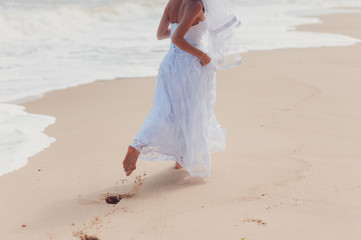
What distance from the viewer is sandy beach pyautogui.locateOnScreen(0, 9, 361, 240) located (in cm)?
312

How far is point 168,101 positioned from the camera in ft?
12.1

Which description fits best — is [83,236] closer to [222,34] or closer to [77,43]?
[222,34]

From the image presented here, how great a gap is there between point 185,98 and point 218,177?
72 centimetres

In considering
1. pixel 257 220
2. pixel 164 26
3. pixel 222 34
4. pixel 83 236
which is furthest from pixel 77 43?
pixel 257 220

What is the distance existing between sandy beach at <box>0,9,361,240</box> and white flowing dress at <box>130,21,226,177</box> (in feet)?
0.85

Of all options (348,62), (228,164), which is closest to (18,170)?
(228,164)

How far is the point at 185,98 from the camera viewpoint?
146 inches

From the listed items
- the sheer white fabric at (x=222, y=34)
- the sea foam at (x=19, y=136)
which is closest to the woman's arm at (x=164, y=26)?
the sheer white fabric at (x=222, y=34)

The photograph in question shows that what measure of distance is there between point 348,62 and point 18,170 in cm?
578

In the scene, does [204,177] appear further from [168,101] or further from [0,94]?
[0,94]

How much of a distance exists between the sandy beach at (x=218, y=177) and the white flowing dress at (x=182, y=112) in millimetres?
259

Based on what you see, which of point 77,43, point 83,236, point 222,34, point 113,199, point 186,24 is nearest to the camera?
point 83,236

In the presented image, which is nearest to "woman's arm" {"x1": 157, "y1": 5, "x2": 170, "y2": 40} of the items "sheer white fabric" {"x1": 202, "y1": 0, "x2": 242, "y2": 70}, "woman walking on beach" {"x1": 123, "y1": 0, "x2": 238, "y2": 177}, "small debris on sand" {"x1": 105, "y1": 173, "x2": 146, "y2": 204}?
"woman walking on beach" {"x1": 123, "y1": 0, "x2": 238, "y2": 177}

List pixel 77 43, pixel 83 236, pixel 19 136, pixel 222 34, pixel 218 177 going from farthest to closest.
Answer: pixel 77 43 → pixel 19 136 → pixel 218 177 → pixel 222 34 → pixel 83 236
